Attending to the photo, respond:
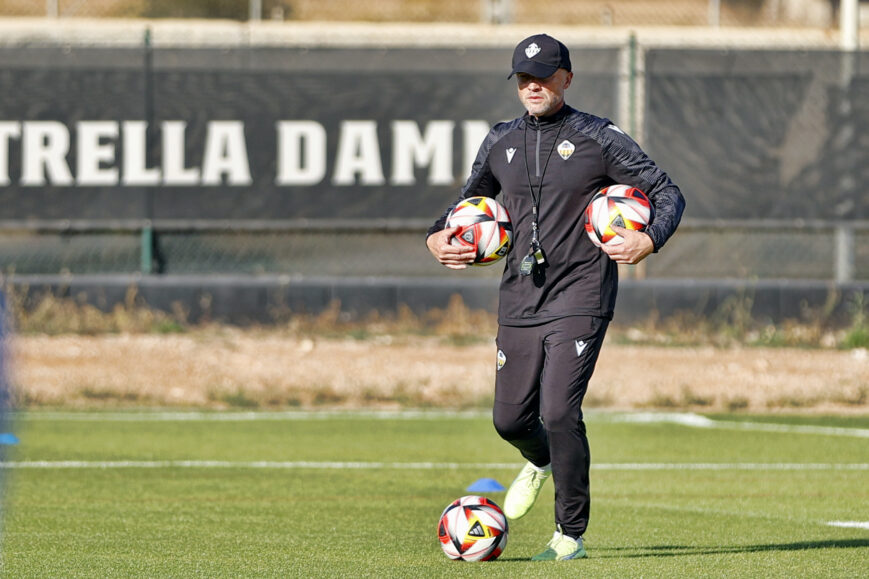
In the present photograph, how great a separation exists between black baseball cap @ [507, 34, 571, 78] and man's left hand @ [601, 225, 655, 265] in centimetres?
79

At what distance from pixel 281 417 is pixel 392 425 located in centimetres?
119

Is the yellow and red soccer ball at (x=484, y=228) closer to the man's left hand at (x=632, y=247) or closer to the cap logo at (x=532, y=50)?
the man's left hand at (x=632, y=247)

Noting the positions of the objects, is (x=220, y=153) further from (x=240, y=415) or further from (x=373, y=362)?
(x=240, y=415)

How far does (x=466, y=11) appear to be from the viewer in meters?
40.2

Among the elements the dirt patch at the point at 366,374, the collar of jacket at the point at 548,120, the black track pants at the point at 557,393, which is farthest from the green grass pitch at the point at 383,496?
the collar of jacket at the point at 548,120

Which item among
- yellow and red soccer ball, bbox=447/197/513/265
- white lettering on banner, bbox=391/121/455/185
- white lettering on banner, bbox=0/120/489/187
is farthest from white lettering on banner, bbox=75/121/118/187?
yellow and red soccer ball, bbox=447/197/513/265

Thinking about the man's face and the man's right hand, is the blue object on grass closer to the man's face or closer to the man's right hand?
the man's right hand

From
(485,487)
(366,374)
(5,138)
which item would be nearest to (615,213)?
(485,487)

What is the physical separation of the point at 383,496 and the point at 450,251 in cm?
274

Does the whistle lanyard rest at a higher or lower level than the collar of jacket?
lower

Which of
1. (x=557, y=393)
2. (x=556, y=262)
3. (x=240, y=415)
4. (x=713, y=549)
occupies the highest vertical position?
(x=556, y=262)

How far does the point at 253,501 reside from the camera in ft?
30.4

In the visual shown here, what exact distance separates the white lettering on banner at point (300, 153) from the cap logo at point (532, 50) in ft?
32.1

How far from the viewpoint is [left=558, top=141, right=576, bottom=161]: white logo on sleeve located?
23.5 ft
